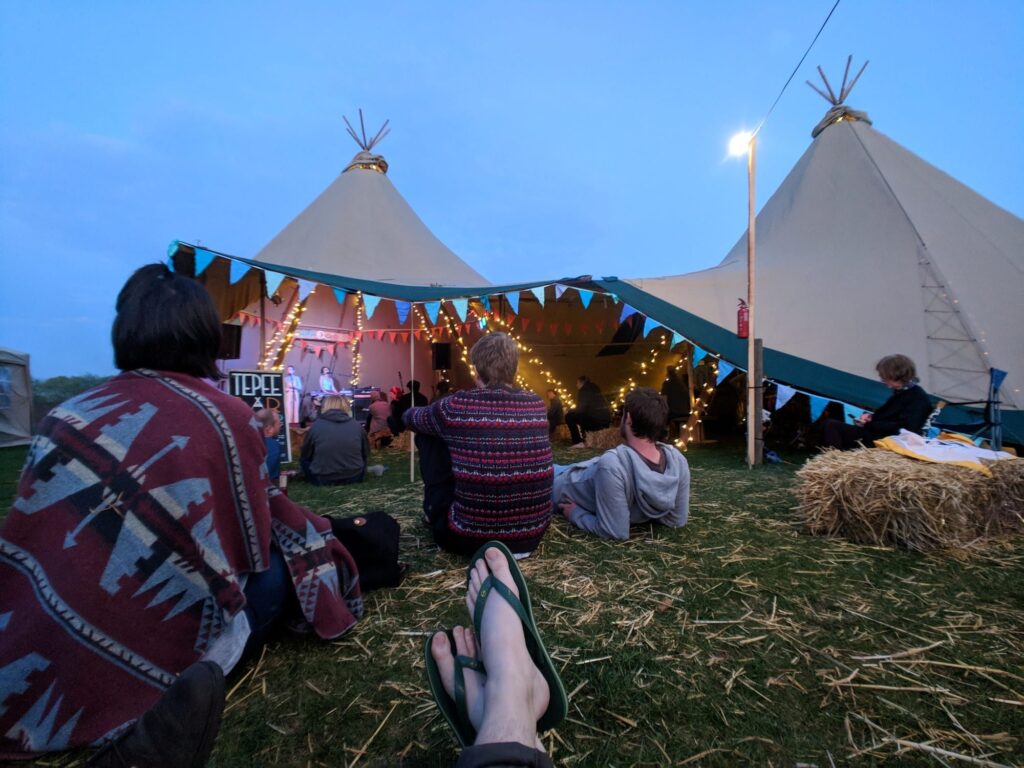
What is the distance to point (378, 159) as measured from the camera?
1285cm

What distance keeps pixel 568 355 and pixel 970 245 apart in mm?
6692

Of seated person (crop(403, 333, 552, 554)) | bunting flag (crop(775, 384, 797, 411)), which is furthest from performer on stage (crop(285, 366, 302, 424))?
bunting flag (crop(775, 384, 797, 411))

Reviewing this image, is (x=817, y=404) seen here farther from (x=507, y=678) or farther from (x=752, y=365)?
(x=507, y=678)

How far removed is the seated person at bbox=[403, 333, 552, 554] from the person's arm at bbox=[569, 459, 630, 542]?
438 mm

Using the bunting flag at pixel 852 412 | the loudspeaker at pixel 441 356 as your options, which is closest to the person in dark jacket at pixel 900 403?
the bunting flag at pixel 852 412

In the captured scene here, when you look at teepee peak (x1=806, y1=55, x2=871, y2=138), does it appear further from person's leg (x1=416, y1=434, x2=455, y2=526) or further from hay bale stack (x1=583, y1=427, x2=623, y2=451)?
person's leg (x1=416, y1=434, x2=455, y2=526)

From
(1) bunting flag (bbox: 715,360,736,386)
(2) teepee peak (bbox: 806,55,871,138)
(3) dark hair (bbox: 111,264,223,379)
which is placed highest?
(2) teepee peak (bbox: 806,55,871,138)

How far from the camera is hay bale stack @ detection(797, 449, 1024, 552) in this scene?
2574mm

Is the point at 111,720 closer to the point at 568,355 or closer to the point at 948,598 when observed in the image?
the point at 948,598

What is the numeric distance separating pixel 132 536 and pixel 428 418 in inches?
53.1

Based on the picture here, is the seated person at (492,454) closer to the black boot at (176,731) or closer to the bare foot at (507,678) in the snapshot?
the bare foot at (507,678)

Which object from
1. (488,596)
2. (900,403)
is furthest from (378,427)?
(488,596)

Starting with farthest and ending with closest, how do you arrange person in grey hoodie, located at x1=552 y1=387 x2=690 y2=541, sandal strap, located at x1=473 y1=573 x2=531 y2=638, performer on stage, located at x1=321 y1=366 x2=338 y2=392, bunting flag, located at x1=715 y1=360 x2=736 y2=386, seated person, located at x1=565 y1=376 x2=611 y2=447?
performer on stage, located at x1=321 y1=366 x2=338 y2=392 < seated person, located at x1=565 y1=376 x2=611 y2=447 < bunting flag, located at x1=715 y1=360 x2=736 y2=386 < person in grey hoodie, located at x1=552 y1=387 x2=690 y2=541 < sandal strap, located at x1=473 y1=573 x2=531 y2=638

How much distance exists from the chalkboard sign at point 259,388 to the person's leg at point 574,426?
17.2 feet
